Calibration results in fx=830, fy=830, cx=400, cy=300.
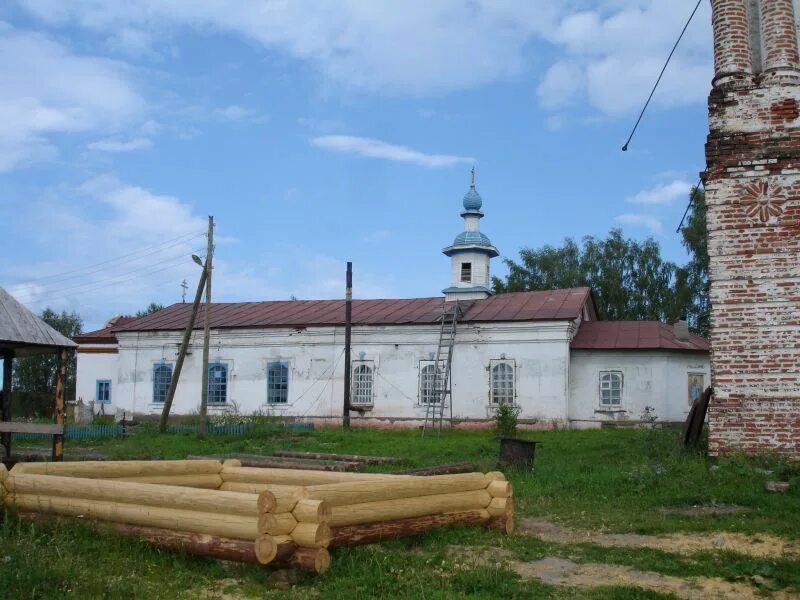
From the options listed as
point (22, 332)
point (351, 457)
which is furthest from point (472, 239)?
point (22, 332)

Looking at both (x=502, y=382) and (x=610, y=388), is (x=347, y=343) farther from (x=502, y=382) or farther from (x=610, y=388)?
(x=610, y=388)

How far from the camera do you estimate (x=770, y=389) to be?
467 inches

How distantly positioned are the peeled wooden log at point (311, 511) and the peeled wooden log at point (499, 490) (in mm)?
2492

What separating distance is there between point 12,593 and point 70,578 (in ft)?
1.31

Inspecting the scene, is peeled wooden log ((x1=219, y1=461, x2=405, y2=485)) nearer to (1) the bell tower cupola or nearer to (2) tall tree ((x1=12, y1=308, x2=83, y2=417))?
(1) the bell tower cupola

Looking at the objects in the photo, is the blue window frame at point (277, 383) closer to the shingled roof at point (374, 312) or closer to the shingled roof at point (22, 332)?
the shingled roof at point (374, 312)

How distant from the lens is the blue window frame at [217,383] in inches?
1165

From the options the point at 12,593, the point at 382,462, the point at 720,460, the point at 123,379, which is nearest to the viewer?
the point at 12,593

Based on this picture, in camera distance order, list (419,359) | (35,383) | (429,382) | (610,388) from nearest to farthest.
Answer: (610,388) < (429,382) < (419,359) < (35,383)

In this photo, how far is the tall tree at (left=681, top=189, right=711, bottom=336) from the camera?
3653 cm

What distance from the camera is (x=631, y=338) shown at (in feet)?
83.7

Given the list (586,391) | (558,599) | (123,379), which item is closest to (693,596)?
(558,599)

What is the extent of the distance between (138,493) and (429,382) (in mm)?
19918

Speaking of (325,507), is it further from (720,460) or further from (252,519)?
(720,460)
